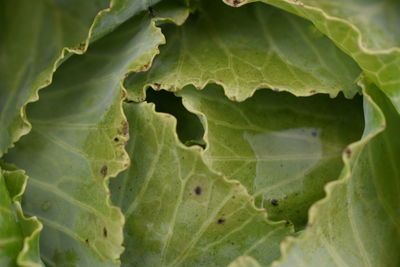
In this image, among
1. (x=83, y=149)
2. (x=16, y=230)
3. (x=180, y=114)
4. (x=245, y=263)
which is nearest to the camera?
(x=245, y=263)

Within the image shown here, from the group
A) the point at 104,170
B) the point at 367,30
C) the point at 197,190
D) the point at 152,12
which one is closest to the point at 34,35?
the point at 152,12

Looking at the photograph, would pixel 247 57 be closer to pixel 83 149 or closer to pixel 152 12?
pixel 152 12

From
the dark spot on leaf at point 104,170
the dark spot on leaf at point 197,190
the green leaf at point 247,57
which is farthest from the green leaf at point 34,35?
the dark spot on leaf at point 197,190

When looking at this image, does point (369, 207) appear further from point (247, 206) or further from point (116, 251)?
point (116, 251)

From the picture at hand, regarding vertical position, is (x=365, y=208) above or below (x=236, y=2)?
below

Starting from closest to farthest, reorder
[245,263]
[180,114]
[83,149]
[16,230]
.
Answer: [245,263]
[16,230]
[83,149]
[180,114]

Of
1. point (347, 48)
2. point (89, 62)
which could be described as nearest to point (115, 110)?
point (89, 62)
